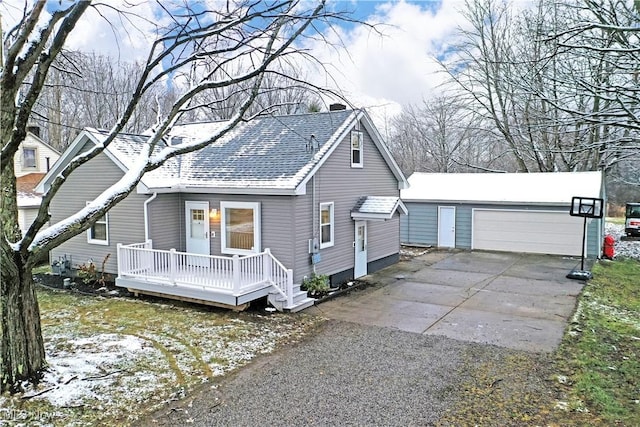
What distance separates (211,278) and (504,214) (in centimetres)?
1349

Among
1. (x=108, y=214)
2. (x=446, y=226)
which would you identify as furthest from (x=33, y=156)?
(x=446, y=226)

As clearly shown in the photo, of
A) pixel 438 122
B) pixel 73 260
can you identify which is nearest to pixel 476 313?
pixel 73 260

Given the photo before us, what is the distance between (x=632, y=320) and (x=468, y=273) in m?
5.19

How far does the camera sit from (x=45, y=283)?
42.8 ft

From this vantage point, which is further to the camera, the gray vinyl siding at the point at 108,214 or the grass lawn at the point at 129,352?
the gray vinyl siding at the point at 108,214

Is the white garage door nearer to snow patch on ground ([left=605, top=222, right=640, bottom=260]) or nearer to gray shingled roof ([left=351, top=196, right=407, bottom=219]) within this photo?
snow patch on ground ([left=605, top=222, right=640, bottom=260])

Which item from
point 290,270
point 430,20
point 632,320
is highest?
point 430,20

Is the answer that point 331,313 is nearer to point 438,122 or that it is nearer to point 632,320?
point 632,320

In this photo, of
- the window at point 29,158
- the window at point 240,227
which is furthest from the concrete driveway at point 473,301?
the window at point 29,158

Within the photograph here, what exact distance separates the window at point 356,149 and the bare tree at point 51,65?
6.32 m

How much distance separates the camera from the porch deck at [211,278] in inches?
391

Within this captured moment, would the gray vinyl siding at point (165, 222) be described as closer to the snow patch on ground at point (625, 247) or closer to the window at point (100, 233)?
the window at point (100, 233)

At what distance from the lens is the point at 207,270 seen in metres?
11.3

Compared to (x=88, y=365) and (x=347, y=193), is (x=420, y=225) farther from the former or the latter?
(x=88, y=365)
